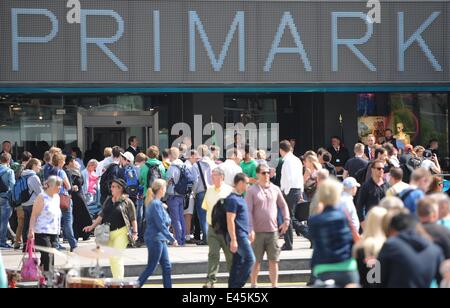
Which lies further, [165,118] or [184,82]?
[165,118]

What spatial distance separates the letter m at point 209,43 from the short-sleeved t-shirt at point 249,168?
5.46 m

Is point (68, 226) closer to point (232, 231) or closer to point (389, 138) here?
point (232, 231)

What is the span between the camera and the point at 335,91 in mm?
26156

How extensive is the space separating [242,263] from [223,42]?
1099 centimetres

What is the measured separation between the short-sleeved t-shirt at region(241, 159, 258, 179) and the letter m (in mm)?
5455

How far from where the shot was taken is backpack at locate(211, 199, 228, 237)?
1527cm

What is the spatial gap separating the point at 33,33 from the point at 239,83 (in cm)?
482

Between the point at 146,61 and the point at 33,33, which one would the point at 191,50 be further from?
the point at 33,33

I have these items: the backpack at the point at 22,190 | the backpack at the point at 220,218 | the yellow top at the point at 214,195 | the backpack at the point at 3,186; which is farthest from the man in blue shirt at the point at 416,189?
the backpack at the point at 3,186

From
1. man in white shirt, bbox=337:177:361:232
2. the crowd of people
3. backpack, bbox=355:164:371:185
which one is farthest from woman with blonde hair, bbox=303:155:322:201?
man in white shirt, bbox=337:177:361:232

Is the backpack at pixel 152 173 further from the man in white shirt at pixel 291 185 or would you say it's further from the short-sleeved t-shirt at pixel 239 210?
the short-sleeved t-shirt at pixel 239 210

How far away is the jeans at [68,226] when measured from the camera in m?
19.1
